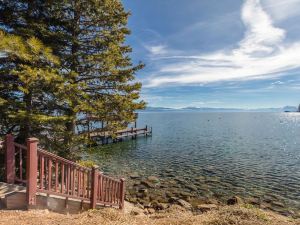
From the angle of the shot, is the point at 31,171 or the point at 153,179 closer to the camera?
the point at 31,171

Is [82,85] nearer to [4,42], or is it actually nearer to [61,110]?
[61,110]

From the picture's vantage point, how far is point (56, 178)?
6.90 metres

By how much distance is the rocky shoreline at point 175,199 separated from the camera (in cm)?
1405

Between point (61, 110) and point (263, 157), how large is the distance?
90.1 feet

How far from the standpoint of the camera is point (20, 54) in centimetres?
838

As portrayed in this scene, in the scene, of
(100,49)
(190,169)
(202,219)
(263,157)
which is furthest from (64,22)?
(263,157)

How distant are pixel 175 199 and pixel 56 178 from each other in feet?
33.0

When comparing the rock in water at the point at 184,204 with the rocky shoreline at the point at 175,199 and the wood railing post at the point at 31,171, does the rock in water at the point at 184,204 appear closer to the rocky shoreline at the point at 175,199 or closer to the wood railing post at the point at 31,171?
the rocky shoreline at the point at 175,199

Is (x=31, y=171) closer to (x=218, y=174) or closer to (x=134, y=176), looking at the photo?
(x=134, y=176)

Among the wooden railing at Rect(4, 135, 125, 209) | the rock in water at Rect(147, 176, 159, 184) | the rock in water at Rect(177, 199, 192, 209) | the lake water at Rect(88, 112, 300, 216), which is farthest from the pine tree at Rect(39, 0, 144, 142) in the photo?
the rock in water at Rect(147, 176, 159, 184)

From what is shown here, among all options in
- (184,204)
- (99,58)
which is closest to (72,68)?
(99,58)

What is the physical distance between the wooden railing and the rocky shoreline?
4.32 m

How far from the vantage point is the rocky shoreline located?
46.1ft

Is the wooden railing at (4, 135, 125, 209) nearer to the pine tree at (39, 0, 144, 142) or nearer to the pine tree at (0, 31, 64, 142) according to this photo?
the pine tree at (0, 31, 64, 142)
